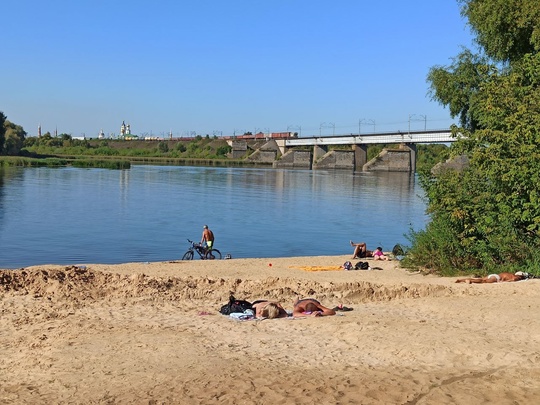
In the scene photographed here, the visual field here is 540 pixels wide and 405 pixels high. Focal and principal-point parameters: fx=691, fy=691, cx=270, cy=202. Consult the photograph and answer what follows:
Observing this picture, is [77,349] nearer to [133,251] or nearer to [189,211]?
[133,251]

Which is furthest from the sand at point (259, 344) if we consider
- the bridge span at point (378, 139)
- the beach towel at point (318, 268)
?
the bridge span at point (378, 139)

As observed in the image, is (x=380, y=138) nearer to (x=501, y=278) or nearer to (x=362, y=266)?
(x=362, y=266)

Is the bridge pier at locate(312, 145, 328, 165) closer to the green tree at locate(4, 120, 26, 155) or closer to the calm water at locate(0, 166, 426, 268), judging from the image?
the green tree at locate(4, 120, 26, 155)

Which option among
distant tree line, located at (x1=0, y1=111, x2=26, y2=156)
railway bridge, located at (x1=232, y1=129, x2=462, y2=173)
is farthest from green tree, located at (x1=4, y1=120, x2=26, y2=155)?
railway bridge, located at (x1=232, y1=129, x2=462, y2=173)

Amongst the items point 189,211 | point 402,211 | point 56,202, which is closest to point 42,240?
point 189,211

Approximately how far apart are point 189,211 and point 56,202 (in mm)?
11651

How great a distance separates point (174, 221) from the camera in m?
45.4

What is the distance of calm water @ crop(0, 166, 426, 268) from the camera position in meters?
32.7

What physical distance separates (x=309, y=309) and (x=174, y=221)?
3136 cm

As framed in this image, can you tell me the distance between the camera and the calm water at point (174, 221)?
32.7m

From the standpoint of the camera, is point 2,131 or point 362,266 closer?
point 362,266

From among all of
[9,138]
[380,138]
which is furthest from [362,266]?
[380,138]

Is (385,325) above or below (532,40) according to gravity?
below

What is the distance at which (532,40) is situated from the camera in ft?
83.0
